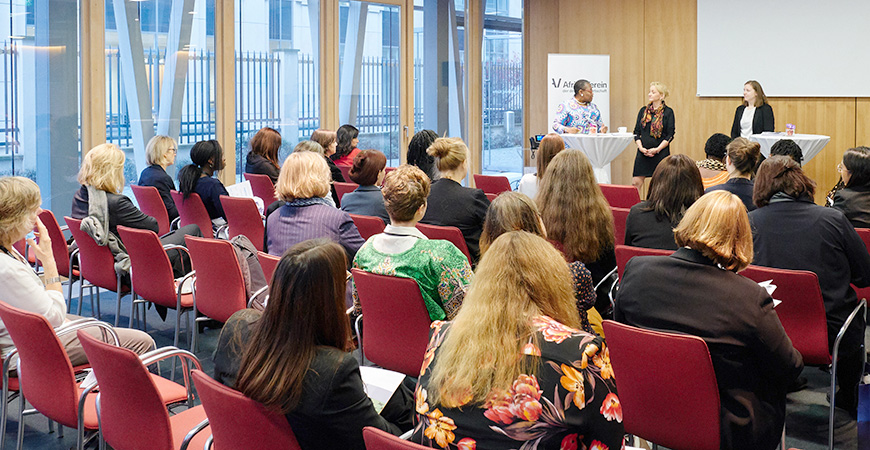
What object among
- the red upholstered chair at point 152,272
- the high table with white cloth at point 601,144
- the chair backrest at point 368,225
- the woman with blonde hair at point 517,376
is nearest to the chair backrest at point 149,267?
the red upholstered chair at point 152,272

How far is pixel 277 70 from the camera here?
970cm

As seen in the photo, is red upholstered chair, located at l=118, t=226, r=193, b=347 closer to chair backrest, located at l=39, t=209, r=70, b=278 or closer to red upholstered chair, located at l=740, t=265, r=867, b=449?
chair backrest, located at l=39, t=209, r=70, b=278

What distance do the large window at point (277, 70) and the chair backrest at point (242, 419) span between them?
25.1ft

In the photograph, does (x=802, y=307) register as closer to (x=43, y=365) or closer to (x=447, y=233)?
(x=447, y=233)

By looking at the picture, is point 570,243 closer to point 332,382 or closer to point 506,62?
point 332,382

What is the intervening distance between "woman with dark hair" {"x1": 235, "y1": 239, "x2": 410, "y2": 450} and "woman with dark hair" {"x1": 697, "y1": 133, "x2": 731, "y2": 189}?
4.74 m

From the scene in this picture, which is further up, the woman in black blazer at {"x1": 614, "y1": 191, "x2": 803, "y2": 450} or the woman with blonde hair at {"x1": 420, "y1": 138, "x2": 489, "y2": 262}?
the woman with blonde hair at {"x1": 420, "y1": 138, "x2": 489, "y2": 262}

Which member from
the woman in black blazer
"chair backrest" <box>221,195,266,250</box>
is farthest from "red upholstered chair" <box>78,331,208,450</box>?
"chair backrest" <box>221,195,266,250</box>

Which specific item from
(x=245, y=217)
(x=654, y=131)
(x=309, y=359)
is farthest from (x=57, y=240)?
(x=654, y=131)

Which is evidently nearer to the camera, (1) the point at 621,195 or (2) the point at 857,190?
(2) the point at 857,190

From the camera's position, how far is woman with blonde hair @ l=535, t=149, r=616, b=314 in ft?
13.2

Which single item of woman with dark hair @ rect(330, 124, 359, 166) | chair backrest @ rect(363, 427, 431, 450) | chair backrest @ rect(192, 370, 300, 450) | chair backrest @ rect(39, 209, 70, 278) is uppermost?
woman with dark hair @ rect(330, 124, 359, 166)

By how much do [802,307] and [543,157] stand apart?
8.86 ft

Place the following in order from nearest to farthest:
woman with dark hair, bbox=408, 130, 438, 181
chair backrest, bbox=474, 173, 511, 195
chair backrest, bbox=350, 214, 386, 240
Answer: chair backrest, bbox=350, 214, 386, 240 < woman with dark hair, bbox=408, 130, 438, 181 < chair backrest, bbox=474, 173, 511, 195
